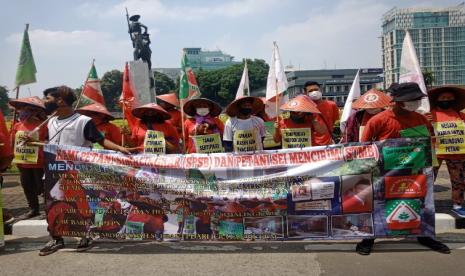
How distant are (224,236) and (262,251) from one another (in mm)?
437

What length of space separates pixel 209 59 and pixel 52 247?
16856 centimetres

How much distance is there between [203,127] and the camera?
251 inches

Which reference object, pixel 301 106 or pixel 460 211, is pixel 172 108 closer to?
pixel 301 106

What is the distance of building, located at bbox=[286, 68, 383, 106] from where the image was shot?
294 feet

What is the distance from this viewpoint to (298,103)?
19.6 ft

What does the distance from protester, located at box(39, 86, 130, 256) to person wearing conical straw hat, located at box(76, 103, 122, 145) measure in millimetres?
1104

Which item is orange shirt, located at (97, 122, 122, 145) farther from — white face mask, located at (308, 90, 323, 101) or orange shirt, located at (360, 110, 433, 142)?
orange shirt, located at (360, 110, 433, 142)

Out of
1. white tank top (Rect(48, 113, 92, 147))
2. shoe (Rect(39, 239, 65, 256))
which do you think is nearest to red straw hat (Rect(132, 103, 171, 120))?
white tank top (Rect(48, 113, 92, 147))

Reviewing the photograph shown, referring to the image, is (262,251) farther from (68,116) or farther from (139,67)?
(139,67)

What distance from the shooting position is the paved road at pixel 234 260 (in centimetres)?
432

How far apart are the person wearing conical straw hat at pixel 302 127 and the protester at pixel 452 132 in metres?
1.43

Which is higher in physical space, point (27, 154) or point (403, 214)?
point (27, 154)

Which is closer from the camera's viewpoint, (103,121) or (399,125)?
(399,125)

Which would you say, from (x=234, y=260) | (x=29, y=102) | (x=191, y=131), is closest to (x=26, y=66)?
(x=29, y=102)
